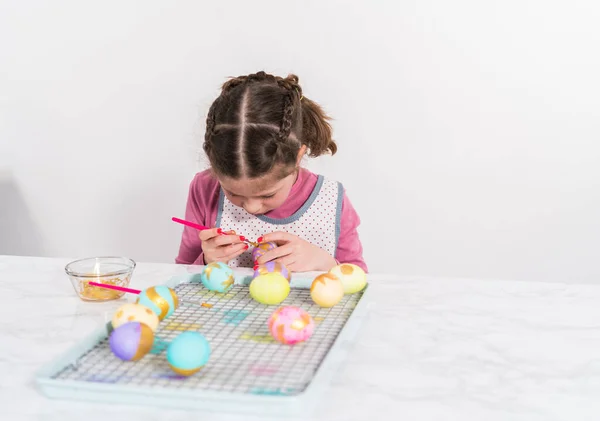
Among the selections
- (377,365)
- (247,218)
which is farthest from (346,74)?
(377,365)

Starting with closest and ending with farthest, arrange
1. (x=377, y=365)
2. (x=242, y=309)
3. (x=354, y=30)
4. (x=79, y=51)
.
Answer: (x=377, y=365) < (x=242, y=309) < (x=354, y=30) < (x=79, y=51)

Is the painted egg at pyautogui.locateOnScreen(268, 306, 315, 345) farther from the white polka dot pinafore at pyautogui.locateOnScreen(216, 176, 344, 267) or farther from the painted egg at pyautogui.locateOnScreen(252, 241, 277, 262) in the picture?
the white polka dot pinafore at pyautogui.locateOnScreen(216, 176, 344, 267)

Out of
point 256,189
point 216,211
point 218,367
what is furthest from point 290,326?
point 216,211

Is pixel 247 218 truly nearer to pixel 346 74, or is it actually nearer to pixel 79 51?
pixel 346 74

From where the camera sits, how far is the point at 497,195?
2.61 metres

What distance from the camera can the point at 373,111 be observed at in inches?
102

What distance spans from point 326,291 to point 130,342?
354mm

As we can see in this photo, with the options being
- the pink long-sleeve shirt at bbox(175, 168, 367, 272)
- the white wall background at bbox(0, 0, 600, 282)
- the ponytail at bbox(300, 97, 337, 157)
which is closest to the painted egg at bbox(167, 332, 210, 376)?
the ponytail at bbox(300, 97, 337, 157)

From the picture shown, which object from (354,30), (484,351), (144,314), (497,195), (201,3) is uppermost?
(201,3)

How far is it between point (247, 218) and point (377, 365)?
0.91 m

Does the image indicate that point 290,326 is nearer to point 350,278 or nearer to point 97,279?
point 350,278

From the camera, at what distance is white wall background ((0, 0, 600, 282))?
2.49 metres

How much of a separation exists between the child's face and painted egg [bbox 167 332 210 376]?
2.04 feet

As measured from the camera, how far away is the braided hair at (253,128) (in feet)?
4.71
